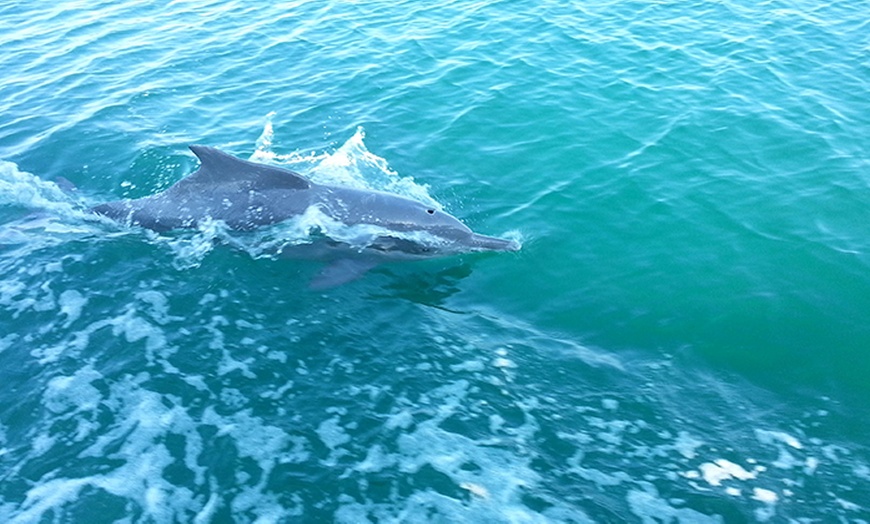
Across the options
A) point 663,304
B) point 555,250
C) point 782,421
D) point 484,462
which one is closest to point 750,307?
point 663,304

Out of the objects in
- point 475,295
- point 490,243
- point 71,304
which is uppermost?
point 490,243

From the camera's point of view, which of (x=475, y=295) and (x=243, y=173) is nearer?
(x=475, y=295)

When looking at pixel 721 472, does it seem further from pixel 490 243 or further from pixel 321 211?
pixel 321 211

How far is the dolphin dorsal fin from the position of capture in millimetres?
12758

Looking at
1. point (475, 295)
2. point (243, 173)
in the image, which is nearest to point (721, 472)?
point (475, 295)

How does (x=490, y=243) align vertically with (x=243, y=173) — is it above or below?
below

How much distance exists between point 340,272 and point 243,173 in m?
2.60

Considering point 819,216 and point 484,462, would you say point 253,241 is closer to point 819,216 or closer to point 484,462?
point 484,462

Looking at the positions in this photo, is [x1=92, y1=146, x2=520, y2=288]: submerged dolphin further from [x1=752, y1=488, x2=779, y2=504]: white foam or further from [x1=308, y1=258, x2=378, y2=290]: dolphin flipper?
[x1=752, y1=488, x2=779, y2=504]: white foam

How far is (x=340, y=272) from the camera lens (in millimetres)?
12758

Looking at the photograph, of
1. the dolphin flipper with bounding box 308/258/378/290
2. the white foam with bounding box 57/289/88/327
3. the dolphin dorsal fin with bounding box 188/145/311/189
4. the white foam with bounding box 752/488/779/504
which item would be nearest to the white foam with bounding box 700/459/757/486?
the white foam with bounding box 752/488/779/504

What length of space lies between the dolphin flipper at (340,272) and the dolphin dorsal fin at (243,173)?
5.25 ft

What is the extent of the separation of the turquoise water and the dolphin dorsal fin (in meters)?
1.28

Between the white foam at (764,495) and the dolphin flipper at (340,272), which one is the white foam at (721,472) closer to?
the white foam at (764,495)
